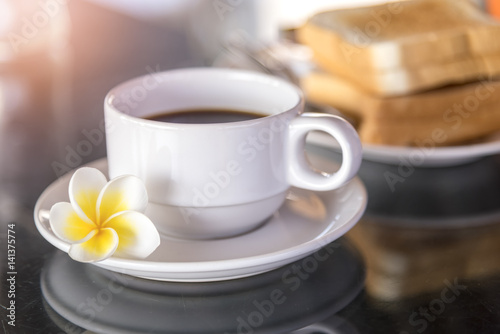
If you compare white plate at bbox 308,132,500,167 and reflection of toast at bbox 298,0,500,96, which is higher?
reflection of toast at bbox 298,0,500,96

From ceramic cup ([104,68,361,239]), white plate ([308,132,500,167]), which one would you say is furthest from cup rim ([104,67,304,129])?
white plate ([308,132,500,167])

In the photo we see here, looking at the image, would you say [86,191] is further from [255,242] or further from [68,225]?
[255,242]

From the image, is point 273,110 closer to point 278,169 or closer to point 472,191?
point 278,169

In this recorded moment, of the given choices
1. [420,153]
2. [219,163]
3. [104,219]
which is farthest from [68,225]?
[420,153]

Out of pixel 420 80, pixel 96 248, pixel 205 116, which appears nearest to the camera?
A: pixel 96 248

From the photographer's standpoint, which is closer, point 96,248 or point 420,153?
point 96,248

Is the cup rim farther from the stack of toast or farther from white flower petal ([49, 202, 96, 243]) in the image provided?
the stack of toast

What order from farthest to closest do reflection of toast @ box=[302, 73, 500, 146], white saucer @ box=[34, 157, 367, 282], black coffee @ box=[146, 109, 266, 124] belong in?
reflection of toast @ box=[302, 73, 500, 146]
black coffee @ box=[146, 109, 266, 124]
white saucer @ box=[34, 157, 367, 282]
